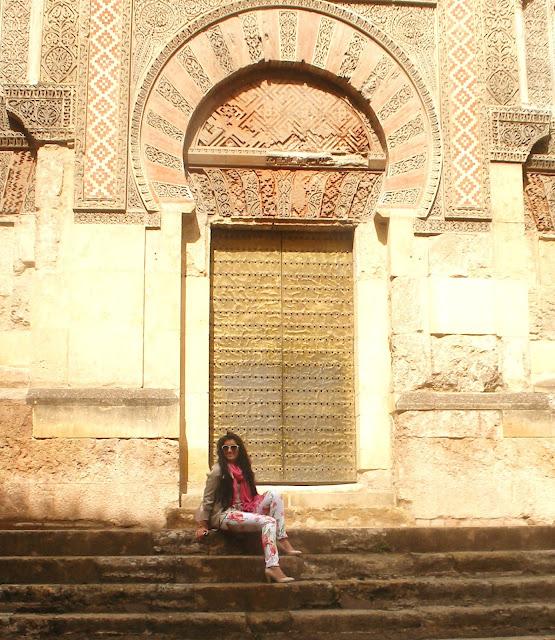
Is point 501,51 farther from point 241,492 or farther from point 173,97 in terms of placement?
point 241,492

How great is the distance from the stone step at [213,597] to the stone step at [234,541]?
1.76ft

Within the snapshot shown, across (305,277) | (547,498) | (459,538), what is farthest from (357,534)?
(305,277)

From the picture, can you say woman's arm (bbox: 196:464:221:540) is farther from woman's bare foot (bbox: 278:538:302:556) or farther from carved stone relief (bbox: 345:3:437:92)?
carved stone relief (bbox: 345:3:437:92)

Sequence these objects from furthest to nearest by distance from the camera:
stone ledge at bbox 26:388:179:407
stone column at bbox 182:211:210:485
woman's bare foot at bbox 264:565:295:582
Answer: stone column at bbox 182:211:210:485 < stone ledge at bbox 26:388:179:407 < woman's bare foot at bbox 264:565:295:582

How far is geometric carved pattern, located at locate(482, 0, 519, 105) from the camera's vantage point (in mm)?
7766

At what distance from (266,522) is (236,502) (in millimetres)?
394

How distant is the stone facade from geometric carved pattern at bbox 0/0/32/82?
0.07 feet

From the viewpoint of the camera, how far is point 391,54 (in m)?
7.72

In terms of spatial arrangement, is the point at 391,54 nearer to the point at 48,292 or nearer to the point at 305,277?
the point at 305,277

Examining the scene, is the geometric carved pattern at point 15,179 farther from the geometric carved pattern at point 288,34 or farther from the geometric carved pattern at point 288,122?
the geometric carved pattern at point 288,34

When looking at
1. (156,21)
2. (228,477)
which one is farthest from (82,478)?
(156,21)

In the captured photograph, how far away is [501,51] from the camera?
7.84 metres

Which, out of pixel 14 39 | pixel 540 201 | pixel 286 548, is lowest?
pixel 286 548

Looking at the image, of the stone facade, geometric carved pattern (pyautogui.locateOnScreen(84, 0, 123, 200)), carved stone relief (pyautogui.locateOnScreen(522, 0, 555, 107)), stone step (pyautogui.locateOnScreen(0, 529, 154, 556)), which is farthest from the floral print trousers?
carved stone relief (pyautogui.locateOnScreen(522, 0, 555, 107))
